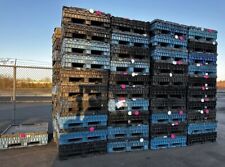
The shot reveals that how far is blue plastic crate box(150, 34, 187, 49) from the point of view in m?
Answer: 6.77

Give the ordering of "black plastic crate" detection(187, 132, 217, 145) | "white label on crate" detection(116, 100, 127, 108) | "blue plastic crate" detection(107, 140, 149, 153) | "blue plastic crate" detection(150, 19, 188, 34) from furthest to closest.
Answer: "black plastic crate" detection(187, 132, 217, 145)
"blue plastic crate" detection(150, 19, 188, 34)
"white label on crate" detection(116, 100, 127, 108)
"blue plastic crate" detection(107, 140, 149, 153)

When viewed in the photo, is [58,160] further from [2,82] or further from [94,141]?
[2,82]

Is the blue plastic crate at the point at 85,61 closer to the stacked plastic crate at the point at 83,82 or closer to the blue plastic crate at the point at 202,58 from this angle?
the stacked plastic crate at the point at 83,82

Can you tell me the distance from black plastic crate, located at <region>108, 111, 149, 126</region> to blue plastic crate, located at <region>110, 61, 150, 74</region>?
129cm

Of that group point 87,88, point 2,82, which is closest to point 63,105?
point 87,88

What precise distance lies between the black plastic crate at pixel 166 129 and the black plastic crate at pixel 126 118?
1.13 feet

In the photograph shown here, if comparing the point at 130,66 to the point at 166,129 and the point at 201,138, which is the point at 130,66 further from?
the point at 201,138

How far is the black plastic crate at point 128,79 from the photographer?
6406mm

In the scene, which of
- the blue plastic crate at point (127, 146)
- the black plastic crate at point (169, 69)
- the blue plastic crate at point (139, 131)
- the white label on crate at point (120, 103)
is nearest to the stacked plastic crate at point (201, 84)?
the black plastic crate at point (169, 69)

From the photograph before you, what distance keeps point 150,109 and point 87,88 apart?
7.16 feet

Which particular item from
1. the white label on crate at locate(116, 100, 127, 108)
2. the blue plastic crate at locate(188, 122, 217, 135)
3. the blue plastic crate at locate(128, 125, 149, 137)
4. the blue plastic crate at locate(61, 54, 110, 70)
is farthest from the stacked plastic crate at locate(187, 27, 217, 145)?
the blue plastic crate at locate(61, 54, 110, 70)

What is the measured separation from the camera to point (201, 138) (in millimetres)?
7430

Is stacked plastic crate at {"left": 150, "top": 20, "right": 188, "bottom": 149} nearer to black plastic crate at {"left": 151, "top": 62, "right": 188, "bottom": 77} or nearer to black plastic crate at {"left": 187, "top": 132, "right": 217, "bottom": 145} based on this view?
black plastic crate at {"left": 151, "top": 62, "right": 188, "bottom": 77}

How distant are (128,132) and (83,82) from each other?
81.6 inches
